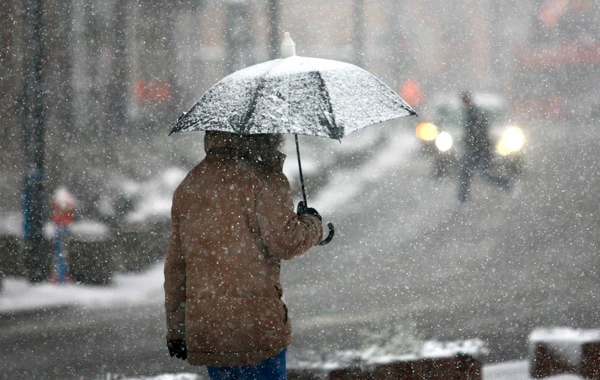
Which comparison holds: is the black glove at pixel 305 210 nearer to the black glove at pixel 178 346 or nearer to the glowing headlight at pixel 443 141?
the black glove at pixel 178 346

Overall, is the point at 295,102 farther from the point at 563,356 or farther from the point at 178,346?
the point at 563,356

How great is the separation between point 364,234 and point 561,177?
6.30 m

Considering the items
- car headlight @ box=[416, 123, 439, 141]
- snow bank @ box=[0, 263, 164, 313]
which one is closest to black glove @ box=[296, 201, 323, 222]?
snow bank @ box=[0, 263, 164, 313]

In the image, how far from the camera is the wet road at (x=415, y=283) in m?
6.78

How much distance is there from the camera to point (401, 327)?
747 centimetres

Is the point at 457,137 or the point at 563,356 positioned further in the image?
the point at 457,137

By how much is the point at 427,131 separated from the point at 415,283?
1055cm

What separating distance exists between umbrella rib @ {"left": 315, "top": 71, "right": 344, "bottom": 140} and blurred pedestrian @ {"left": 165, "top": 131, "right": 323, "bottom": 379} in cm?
20

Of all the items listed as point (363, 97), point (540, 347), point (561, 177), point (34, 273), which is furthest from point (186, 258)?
point (561, 177)

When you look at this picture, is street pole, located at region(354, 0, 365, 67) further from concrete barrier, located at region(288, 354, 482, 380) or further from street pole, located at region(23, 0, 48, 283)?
concrete barrier, located at region(288, 354, 482, 380)

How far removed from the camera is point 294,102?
111 inches

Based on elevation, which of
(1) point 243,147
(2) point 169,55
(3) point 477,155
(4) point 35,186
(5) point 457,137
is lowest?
(1) point 243,147

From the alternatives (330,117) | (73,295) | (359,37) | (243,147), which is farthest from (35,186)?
(359,37)

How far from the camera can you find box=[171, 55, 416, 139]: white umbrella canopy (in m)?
2.74
